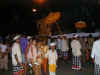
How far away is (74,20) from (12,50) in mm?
1864

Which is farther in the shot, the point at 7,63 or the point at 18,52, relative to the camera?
the point at 7,63

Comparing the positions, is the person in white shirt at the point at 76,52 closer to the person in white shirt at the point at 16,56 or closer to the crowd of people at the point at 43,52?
the crowd of people at the point at 43,52

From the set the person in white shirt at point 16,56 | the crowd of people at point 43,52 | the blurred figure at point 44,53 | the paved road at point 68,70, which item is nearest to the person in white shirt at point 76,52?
the crowd of people at point 43,52

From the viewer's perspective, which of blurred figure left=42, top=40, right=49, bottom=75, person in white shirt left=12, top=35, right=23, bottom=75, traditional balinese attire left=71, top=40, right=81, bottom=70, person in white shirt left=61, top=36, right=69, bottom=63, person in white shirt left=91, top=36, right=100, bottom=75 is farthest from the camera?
traditional balinese attire left=71, top=40, right=81, bottom=70

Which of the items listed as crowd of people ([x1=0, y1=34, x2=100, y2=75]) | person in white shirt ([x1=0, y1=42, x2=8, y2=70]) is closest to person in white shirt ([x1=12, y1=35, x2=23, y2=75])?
crowd of people ([x1=0, y1=34, x2=100, y2=75])

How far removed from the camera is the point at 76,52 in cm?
587

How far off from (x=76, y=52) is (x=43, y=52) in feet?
3.21

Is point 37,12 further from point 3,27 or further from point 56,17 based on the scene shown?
point 3,27

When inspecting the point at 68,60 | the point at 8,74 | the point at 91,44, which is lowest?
the point at 8,74

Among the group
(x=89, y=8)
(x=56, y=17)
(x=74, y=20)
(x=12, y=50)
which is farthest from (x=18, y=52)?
(x=89, y=8)

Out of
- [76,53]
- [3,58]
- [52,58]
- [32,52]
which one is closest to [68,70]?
[76,53]

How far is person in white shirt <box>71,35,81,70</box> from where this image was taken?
5.77 metres

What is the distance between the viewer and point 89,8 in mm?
5625

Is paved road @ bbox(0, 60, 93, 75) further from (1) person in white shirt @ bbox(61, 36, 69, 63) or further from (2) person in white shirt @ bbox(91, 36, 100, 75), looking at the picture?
(2) person in white shirt @ bbox(91, 36, 100, 75)
